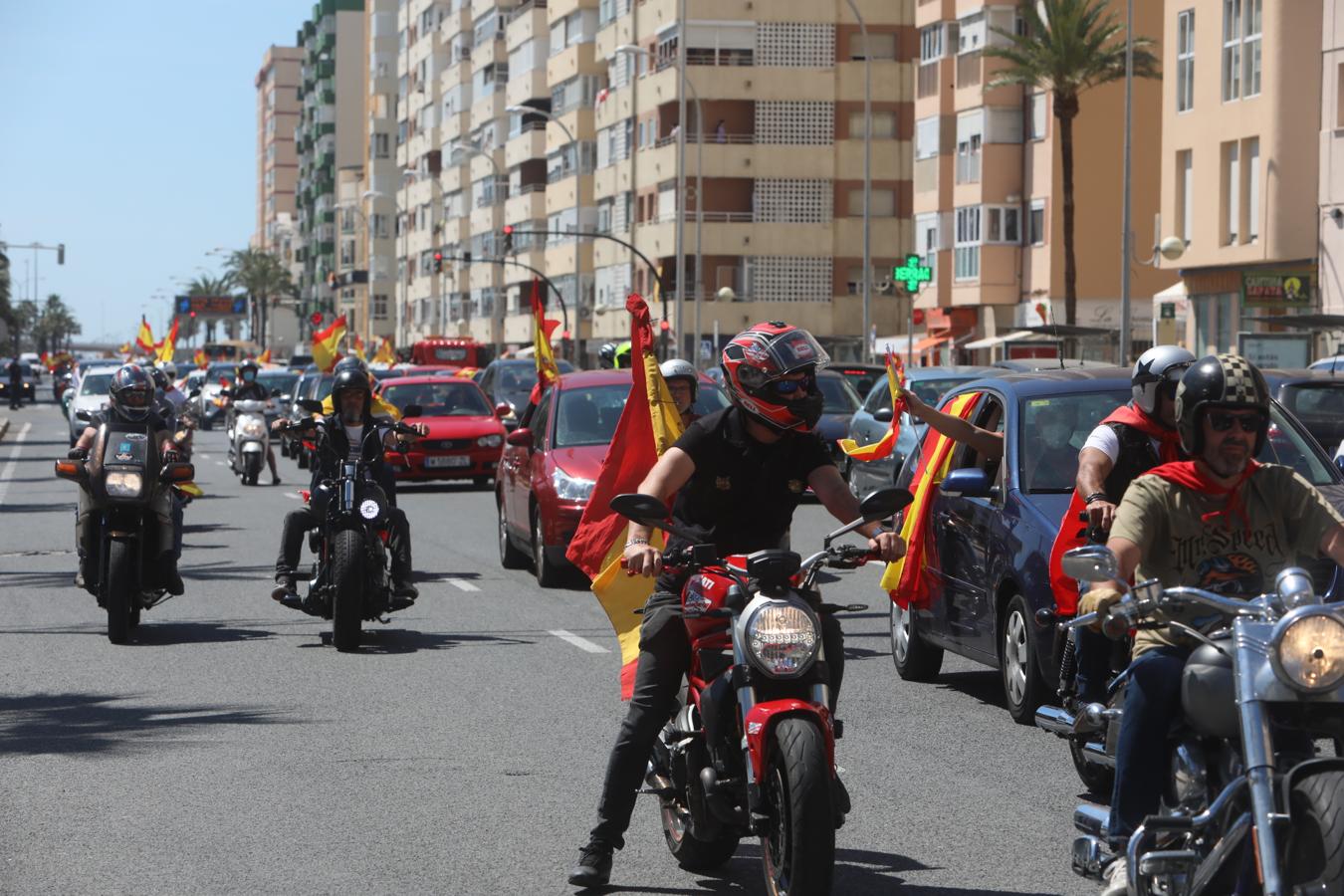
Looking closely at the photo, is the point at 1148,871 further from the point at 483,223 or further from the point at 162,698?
the point at 483,223

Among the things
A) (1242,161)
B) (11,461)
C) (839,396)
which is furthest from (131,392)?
(1242,161)

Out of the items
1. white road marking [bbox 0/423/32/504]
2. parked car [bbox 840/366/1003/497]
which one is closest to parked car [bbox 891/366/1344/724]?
parked car [bbox 840/366/1003/497]

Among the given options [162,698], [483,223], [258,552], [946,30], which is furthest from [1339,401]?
[483,223]

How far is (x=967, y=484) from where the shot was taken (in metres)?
10.4

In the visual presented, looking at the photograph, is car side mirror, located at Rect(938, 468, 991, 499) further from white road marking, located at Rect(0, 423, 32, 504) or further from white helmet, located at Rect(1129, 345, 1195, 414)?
white road marking, located at Rect(0, 423, 32, 504)

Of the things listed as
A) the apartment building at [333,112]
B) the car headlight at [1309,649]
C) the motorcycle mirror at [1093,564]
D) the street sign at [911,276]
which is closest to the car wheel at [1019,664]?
the motorcycle mirror at [1093,564]

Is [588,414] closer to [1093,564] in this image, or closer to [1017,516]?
[1017,516]

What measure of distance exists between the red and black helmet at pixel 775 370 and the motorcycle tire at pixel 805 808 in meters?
0.99

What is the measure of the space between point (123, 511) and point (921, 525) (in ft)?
17.0

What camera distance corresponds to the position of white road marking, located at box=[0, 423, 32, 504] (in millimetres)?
34844

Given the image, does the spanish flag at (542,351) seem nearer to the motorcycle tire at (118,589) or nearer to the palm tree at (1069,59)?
the motorcycle tire at (118,589)

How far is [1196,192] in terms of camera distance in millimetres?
51906

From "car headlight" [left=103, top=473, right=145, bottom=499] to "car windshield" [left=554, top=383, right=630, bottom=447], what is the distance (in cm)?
502

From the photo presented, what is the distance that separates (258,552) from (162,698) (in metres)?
9.87
